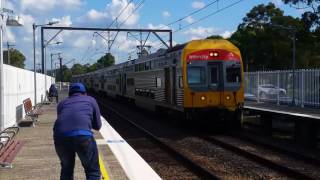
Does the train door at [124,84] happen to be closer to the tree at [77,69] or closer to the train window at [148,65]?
the train window at [148,65]

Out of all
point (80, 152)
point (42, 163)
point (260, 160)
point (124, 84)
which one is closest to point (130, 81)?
point (124, 84)

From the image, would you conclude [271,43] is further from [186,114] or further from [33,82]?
[186,114]

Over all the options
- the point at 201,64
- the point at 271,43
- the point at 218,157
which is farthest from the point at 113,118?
the point at 271,43

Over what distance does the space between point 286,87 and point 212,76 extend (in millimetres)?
8898

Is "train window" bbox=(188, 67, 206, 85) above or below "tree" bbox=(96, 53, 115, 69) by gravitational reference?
below

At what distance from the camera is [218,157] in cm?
1517

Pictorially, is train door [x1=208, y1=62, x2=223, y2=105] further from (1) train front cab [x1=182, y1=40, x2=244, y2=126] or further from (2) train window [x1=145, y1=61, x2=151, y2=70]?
(2) train window [x1=145, y1=61, x2=151, y2=70]

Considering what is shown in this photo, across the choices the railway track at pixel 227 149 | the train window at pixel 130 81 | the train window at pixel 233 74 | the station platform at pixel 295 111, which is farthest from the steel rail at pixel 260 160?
the train window at pixel 130 81

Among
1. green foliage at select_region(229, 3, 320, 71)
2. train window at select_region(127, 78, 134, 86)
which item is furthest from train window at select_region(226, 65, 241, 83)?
green foliage at select_region(229, 3, 320, 71)

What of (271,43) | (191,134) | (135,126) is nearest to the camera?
(191,134)

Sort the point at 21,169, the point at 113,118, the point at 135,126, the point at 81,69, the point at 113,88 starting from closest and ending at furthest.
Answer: the point at 21,169 → the point at 135,126 → the point at 113,118 → the point at 113,88 → the point at 81,69

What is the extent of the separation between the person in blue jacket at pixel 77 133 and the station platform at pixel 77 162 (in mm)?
2444

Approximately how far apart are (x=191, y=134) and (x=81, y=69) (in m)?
163

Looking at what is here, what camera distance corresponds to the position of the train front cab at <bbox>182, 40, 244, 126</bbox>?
2077 centimetres
